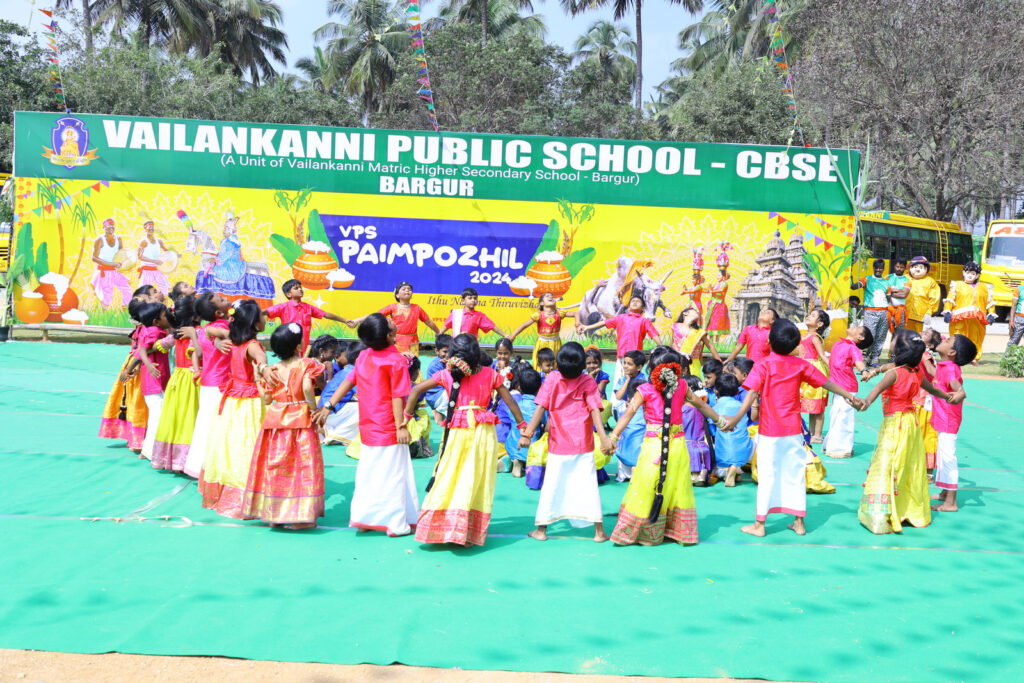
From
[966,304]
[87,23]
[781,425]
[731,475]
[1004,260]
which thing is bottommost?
[731,475]

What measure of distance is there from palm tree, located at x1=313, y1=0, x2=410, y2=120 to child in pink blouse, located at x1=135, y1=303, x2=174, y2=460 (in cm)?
3554

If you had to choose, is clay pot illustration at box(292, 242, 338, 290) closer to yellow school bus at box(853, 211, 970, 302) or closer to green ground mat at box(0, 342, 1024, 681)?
green ground mat at box(0, 342, 1024, 681)

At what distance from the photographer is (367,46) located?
44.2 m

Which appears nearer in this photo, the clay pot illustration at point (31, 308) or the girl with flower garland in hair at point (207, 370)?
the girl with flower garland in hair at point (207, 370)

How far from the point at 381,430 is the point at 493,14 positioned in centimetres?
3690

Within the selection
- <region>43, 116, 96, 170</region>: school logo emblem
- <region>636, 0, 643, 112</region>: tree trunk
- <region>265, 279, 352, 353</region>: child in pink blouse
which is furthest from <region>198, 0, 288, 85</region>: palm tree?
<region>265, 279, 352, 353</region>: child in pink blouse

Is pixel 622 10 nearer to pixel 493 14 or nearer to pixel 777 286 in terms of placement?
pixel 493 14

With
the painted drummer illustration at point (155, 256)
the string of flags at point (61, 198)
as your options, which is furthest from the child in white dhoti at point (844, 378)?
the string of flags at point (61, 198)

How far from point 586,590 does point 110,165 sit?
13.1 metres

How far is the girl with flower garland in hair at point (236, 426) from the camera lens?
241 inches

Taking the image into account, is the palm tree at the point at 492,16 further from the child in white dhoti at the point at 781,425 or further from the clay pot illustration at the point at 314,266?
the child in white dhoti at the point at 781,425

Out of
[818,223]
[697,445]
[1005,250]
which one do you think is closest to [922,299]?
[818,223]

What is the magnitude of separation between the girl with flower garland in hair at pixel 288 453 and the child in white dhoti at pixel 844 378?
498cm

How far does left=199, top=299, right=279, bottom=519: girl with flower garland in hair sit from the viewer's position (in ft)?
20.1
